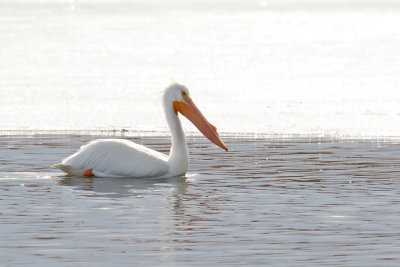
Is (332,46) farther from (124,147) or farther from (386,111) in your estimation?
(124,147)

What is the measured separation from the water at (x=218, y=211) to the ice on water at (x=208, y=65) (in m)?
1.75

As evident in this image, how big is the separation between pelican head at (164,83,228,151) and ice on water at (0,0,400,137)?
0.68 feet

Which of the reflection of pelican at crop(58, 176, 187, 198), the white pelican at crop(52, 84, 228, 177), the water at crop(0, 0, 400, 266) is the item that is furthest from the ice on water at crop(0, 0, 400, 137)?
the reflection of pelican at crop(58, 176, 187, 198)

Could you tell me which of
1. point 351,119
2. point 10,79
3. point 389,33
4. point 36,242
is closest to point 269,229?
point 36,242

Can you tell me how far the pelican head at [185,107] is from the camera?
11727 mm

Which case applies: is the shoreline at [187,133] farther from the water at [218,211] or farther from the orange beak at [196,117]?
the orange beak at [196,117]

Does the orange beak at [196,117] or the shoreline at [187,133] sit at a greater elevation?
the orange beak at [196,117]

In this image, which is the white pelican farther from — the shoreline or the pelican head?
the shoreline

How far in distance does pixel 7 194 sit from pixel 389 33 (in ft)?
69.3

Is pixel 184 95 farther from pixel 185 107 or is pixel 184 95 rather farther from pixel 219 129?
pixel 219 129

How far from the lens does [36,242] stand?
22.9ft

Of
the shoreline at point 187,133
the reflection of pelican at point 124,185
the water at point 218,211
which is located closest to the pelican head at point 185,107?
the water at point 218,211

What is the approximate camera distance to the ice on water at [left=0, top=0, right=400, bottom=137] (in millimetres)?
16469

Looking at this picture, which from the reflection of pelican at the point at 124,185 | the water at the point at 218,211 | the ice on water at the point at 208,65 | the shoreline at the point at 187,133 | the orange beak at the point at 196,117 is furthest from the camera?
the ice on water at the point at 208,65
